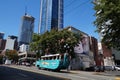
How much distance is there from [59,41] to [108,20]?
28.7 metres

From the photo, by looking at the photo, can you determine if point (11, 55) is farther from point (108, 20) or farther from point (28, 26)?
point (108, 20)

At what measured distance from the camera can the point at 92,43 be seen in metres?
73.2

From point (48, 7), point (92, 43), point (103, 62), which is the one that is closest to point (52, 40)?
point (92, 43)

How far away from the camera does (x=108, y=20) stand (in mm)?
25953

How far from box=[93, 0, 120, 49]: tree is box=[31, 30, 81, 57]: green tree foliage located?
24.7 m

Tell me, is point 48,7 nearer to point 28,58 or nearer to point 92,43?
point 28,58

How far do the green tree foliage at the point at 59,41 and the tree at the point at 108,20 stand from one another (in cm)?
2474

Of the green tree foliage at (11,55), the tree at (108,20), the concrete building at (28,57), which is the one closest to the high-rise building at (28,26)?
the concrete building at (28,57)

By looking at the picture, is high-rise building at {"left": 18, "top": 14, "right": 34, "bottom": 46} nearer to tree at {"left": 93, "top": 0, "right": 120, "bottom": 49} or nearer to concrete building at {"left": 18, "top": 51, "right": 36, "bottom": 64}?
concrete building at {"left": 18, "top": 51, "right": 36, "bottom": 64}

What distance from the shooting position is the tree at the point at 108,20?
23.7 metres

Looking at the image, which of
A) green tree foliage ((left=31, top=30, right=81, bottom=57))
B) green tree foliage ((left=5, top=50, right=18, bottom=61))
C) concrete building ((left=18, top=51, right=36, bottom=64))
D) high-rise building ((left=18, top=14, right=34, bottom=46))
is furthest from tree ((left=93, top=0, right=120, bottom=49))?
green tree foliage ((left=5, top=50, right=18, bottom=61))

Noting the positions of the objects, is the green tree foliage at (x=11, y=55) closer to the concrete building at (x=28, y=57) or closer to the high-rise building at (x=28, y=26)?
the concrete building at (x=28, y=57)

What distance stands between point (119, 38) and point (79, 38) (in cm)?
2853

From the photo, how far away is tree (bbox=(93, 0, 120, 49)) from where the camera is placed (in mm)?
23688
